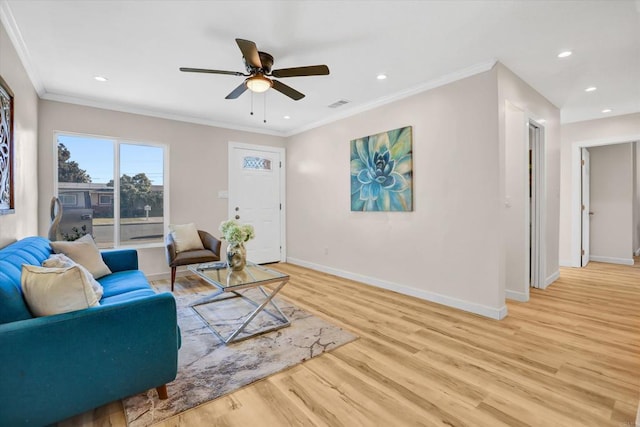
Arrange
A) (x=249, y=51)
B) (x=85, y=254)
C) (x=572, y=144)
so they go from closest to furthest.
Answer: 1. (x=249, y=51)
2. (x=85, y=254)
3. (x=572, y=144)

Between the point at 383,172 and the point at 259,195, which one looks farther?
the point at 259,195

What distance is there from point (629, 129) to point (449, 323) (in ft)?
15.4

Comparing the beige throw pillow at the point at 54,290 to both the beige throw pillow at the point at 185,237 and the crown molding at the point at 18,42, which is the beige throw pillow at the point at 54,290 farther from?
the beige throw pillow at the point at 185,237

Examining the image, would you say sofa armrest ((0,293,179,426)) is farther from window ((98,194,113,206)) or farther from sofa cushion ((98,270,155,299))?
window ((98,194,113,206))

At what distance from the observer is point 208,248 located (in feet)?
14.5

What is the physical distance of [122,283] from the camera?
8.34 feet

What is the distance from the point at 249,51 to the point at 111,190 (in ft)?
10.9

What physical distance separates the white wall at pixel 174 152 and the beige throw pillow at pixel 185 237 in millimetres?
408

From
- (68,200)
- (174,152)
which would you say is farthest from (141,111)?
(68,200)

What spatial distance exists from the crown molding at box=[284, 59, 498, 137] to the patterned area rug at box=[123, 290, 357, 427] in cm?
286

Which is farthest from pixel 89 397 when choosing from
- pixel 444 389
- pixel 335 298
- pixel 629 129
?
pixel 629 129

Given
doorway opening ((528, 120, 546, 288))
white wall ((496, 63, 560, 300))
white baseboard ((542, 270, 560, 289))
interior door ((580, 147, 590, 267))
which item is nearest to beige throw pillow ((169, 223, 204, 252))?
white wall ((496, 63, 560, 300))

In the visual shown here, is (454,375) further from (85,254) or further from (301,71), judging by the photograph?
(85,254)

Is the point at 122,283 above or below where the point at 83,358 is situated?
above
